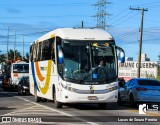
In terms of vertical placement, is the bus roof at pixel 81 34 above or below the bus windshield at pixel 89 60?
above

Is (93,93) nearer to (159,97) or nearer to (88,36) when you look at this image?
(88,36)

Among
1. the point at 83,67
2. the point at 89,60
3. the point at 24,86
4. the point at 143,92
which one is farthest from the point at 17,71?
the point at 83,67

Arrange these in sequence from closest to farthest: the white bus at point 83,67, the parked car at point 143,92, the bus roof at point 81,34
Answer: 1. the white bus at point 83,67
2. the bus roof at point 81,34
3. the parked car at point 143,92

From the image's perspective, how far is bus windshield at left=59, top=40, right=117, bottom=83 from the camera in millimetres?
21125

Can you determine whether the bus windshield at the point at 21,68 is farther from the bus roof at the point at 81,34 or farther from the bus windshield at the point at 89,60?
the bus windshield at the point at 89,60

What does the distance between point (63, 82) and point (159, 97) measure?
5436mm

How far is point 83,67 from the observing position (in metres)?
21.2

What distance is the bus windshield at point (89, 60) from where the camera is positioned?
21125 mm

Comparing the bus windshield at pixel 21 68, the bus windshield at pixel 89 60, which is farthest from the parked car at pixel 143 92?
the bus windshield at pixel 21 68

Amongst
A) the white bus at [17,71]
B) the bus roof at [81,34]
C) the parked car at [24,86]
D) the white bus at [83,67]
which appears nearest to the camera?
the white bus at [83,67]

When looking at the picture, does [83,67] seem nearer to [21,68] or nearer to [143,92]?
[143,92]

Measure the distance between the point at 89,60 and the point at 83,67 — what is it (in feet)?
1.48

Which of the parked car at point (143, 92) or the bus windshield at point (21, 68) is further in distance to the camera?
the bus windshield at point (21, 68)

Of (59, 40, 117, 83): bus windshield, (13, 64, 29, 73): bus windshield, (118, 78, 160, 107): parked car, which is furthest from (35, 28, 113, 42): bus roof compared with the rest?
(13, 64, 29, 73): bus windshield
